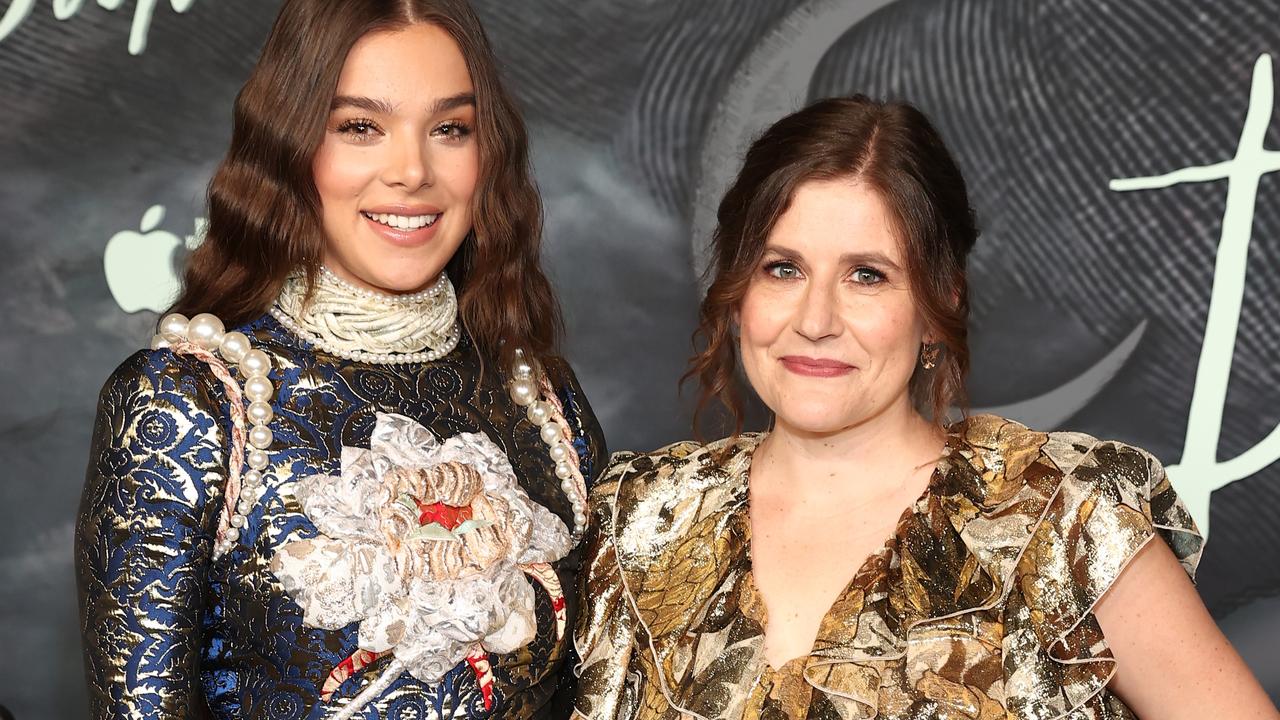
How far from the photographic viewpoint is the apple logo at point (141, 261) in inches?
121

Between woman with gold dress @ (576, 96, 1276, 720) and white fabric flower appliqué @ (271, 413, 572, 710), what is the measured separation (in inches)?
6.6

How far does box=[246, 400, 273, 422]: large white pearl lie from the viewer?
1.98m

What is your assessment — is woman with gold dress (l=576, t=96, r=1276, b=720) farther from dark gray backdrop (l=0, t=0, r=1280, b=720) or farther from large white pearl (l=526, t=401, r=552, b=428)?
dark gray backdrop (l=0, t=0, r=1280, b=720)

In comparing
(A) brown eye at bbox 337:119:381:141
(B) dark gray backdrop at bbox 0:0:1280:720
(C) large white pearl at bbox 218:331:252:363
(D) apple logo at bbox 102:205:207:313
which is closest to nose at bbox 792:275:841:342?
(A) brown eye at bbox 337:119:381:141

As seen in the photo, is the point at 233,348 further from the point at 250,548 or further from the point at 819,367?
the point at 819,367

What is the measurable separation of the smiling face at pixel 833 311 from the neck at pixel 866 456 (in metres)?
0.06

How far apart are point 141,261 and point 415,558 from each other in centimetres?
142

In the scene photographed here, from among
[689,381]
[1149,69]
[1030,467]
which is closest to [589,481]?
[1030,467]

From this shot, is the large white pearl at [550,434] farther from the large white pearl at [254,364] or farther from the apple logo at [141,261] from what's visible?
the apple logo at [141,261]

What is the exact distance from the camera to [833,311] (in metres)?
1.99

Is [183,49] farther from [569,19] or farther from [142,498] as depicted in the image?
[142,498]

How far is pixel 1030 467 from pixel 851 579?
0.92 feet

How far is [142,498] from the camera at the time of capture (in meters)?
1.88

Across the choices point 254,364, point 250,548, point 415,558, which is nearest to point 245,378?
point 254,364
